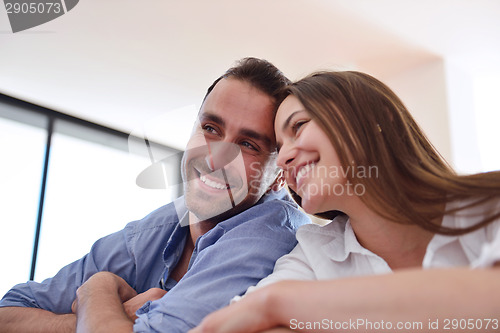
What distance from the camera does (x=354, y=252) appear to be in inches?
37.0

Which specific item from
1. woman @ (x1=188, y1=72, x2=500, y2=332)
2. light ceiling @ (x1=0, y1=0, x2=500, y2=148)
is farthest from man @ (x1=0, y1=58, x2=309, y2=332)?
light ceiling @ (x1=0, y1=0, x2=500, y2=148)

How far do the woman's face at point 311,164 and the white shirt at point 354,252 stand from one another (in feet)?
0.23

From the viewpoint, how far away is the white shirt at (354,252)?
30.3 inches

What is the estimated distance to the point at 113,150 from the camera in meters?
4.80

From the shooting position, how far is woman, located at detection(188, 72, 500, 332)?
62 centimetres

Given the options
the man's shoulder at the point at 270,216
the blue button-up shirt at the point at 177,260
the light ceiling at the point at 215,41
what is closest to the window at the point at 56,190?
the light ceiling at the point at 215,41

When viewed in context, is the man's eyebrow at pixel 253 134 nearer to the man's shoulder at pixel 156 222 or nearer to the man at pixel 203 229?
the man at pixel 203 229

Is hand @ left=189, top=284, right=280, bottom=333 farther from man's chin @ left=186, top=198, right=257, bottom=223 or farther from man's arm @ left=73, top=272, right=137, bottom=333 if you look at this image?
man's chin @ left=186, top=198, right=257, bottom=223

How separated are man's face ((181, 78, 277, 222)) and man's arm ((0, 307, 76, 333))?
42 cm

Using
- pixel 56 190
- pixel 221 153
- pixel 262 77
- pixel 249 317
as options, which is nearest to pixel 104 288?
pixel 221 153

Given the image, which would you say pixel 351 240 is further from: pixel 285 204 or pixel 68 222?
pixel 68 222

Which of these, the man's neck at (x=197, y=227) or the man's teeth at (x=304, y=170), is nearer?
the man's teeth at (x=304, y=170)

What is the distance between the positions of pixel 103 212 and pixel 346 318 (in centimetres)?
425

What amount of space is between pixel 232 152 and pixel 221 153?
36 millimetres
